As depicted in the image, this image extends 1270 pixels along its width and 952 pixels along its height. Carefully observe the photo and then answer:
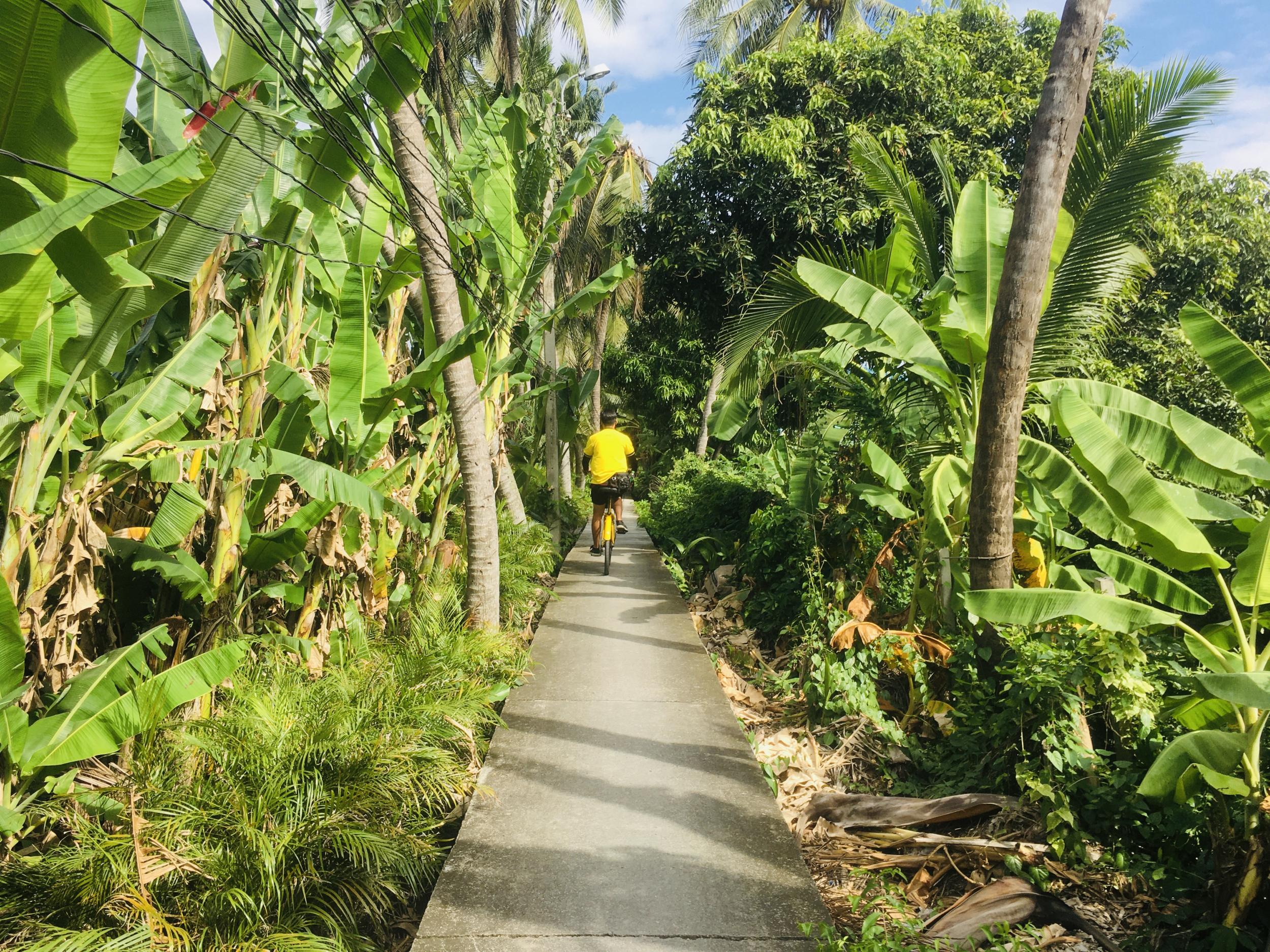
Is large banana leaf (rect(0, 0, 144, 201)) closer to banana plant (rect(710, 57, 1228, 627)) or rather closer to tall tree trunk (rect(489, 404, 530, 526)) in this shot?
banana plant (rect(710, 57, 1228, 627))

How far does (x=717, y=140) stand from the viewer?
13.0 m

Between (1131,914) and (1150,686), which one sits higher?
(1150,686)

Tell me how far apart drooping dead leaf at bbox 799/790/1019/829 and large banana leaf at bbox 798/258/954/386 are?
2581mm

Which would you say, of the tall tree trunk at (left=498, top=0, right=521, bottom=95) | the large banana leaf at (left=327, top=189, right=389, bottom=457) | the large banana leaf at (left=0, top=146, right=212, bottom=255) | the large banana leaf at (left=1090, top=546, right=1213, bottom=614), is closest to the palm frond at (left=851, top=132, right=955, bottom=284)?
the large banana leaf at (left=1090, top=546, right=1213, bottom=614)

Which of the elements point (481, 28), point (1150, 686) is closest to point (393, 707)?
point (1150, 686)

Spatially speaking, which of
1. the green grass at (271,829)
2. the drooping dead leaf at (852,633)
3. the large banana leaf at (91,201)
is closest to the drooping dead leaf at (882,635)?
the drooping dead leaf at (852,633)

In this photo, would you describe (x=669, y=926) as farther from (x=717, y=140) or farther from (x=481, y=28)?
(x=481, y=28)

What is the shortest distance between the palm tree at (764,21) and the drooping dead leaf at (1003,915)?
65.9 ft

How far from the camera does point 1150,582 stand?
3.89 meters

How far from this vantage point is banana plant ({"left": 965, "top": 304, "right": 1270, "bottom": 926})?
3129mm

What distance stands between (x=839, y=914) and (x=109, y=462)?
11.9ft

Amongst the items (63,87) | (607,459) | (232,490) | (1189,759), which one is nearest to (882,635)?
(1189,759)

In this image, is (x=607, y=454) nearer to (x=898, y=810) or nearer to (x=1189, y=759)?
(x=898, y=810)

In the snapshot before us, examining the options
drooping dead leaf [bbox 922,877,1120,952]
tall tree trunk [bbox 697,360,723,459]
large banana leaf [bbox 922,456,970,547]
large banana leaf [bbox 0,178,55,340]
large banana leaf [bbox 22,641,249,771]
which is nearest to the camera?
large banana leaf [bbox 0,178,55,340]
